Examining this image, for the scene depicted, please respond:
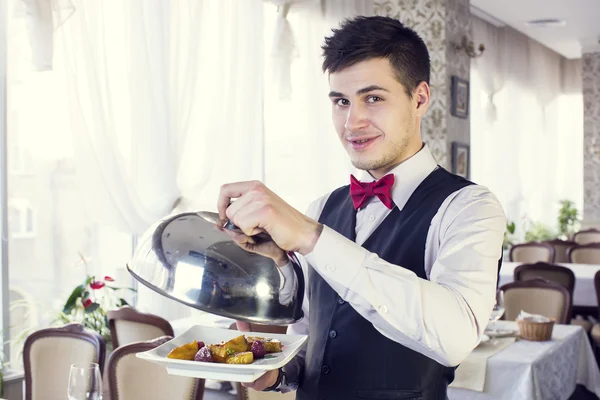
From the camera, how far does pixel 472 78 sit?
8.52m

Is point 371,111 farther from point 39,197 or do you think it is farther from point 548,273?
point 548,273

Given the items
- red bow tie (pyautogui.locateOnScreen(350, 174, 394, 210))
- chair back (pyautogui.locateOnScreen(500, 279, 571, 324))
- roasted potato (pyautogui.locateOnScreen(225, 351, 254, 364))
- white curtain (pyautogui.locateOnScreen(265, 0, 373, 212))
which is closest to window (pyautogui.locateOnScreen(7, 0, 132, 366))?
white curtain (pyautogui.locateOnScreen(265, 0, 373, 212))

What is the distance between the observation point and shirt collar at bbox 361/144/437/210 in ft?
4.81

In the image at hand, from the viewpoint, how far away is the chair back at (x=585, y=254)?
273 inches

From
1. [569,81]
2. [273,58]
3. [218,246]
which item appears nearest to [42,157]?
[273,58]

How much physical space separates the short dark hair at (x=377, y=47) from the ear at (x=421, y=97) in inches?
0.7

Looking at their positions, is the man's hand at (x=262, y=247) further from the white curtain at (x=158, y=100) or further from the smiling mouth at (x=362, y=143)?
the white curtain at (x=158, y=100)

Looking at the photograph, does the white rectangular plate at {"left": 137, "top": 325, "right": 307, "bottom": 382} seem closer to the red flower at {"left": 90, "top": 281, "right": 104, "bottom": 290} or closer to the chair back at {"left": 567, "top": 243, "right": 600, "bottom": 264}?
the red flower at {"left": 90, "top": 281, "right": 104, "bottom": 290}

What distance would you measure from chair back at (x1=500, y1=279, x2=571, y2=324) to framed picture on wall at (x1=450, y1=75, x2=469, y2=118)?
195cm

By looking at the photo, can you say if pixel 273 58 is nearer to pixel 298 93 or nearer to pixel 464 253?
pixel 298 93

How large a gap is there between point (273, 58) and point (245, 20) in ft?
1.15

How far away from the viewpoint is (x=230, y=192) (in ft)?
3.46

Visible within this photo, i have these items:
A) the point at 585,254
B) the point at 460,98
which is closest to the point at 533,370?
the point at 460,98

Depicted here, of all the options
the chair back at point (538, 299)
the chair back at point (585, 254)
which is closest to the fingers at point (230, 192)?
the chair back at point (538, 299)
